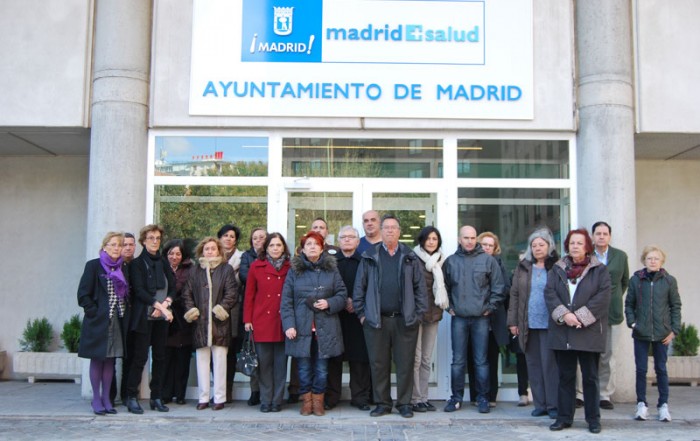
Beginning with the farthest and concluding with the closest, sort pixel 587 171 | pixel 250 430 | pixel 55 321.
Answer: pixel 55 321, pixel 587 171, pixel 250 430

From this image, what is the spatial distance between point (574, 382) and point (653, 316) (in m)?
1.12

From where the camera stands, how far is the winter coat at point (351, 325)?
7.64m

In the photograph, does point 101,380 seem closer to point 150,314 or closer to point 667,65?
point 150,314

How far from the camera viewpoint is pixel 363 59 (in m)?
8.56

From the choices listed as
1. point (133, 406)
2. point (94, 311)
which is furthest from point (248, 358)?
point (94, 311)

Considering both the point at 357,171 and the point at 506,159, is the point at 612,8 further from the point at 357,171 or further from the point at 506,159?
the point at 357,171

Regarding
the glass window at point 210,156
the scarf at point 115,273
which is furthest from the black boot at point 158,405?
the glass window at point 210,156

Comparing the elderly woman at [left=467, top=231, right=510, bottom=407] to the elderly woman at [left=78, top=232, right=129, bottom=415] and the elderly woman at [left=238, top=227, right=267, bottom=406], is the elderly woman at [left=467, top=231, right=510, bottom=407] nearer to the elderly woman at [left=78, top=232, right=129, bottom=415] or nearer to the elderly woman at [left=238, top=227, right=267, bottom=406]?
the elderly woman at [left=238, top=227, right=267, bottom=406]

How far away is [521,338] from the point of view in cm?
733

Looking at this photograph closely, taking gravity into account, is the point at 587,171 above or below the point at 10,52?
below

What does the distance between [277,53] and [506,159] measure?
302cm

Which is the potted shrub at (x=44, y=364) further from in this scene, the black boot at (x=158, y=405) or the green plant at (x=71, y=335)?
the black boot at (x=158, y=405)

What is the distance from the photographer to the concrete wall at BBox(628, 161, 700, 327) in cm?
1004

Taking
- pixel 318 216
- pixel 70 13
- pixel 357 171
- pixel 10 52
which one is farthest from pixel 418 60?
pixel 10 52
